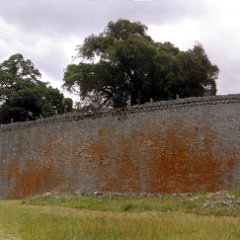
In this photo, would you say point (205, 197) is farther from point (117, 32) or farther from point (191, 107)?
point (117, 32)

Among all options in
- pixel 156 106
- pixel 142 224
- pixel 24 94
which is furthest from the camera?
pixel 24 94

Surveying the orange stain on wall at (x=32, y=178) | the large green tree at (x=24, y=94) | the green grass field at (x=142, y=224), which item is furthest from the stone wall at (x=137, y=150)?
the large green tree at (x=24, y=94)

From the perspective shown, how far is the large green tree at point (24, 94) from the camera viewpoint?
3600 centimetres

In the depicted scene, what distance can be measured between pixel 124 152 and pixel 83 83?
6462 millimetres

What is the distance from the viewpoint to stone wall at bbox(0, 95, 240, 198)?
72.9ft

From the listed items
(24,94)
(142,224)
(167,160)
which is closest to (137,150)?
(167,160)

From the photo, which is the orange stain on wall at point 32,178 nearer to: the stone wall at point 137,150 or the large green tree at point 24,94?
the stone wall at point 137,150

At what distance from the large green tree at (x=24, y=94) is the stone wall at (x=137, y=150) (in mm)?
6911

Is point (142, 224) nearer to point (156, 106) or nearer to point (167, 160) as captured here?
point (167, 160)

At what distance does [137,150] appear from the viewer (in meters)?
24.2

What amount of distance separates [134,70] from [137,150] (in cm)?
585

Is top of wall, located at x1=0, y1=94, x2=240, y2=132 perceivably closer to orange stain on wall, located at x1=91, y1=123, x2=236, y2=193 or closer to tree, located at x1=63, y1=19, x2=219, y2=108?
orange stain on wall, located at x1=91, y1=123, x2=236, y2=193

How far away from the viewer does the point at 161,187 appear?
75.8 ft

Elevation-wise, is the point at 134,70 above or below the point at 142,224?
above
